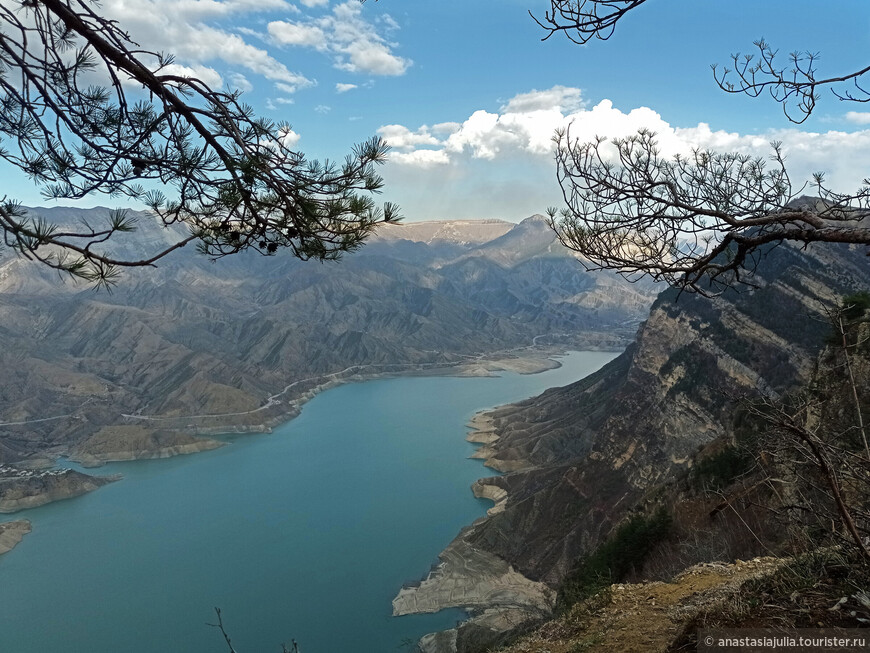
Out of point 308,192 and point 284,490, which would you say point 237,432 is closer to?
point 284,490

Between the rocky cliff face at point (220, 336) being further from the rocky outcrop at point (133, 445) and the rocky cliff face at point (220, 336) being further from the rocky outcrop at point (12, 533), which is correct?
the rocky outcrop at point (12, 533)

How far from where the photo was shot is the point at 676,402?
31.5m

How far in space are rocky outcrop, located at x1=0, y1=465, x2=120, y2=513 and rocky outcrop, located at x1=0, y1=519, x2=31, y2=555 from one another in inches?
153

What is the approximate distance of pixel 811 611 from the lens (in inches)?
116

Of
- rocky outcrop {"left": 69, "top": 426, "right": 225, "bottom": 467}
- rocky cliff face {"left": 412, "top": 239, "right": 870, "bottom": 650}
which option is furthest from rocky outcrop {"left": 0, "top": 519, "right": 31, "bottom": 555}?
rocky cliff face {"left": 412, "top": 239, "right": 870, "bottom": 650}

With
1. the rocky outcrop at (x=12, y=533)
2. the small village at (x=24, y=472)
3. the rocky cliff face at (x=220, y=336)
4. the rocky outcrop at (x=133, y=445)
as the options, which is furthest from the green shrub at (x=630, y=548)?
the rocky outcrop at (x=133, y=445)

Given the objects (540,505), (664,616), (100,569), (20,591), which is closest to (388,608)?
(540,505)

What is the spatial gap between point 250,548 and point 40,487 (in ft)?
72.2

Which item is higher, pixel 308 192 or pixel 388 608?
pixel 308 192

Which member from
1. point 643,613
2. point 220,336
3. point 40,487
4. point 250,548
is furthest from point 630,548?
point 220,336

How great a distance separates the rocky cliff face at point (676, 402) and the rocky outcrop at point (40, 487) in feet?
103

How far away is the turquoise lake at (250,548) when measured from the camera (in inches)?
926

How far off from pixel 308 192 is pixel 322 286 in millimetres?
140231

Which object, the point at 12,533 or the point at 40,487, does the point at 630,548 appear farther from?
the point at 40,487
